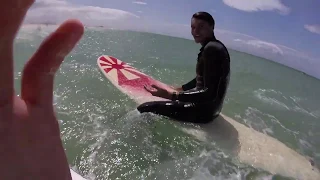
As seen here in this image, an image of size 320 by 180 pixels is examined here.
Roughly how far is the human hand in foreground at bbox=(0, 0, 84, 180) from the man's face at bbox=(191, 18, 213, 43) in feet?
8.73

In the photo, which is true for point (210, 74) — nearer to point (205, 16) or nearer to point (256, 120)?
point (205, 16)

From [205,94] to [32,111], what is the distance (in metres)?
2.67

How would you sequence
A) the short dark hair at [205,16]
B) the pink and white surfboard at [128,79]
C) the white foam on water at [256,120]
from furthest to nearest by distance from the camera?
the white foam on water at [256,120] → the pink and white surfboard at [128,79] → the short dark hair at [205,16]

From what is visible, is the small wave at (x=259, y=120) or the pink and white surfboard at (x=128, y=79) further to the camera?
the small wave at (x=259, y=120)

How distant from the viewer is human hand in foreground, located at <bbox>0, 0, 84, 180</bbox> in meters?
0.57

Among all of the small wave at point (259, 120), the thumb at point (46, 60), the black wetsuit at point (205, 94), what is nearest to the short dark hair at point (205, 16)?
the black wetsuit at point (205, 94)

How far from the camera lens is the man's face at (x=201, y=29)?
3.21m

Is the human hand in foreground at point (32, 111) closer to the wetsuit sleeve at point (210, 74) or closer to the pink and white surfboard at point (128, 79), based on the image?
the wetsuit sleeve at point (210, 74)

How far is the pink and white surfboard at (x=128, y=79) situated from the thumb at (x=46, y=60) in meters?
3.34

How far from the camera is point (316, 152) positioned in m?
4.22

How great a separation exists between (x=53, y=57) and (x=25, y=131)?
182 mm

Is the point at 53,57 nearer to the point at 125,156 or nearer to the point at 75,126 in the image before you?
the point at 125,156

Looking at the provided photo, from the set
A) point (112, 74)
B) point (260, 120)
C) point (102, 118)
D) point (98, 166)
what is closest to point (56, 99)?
point (102, 118)

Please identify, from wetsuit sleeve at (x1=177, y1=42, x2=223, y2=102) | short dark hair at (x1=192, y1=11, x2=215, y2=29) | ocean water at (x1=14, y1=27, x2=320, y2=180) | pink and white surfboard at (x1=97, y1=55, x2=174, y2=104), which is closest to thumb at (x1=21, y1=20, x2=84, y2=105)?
ocean water at (x1=14, y1=27, x2=320, y2=180)
